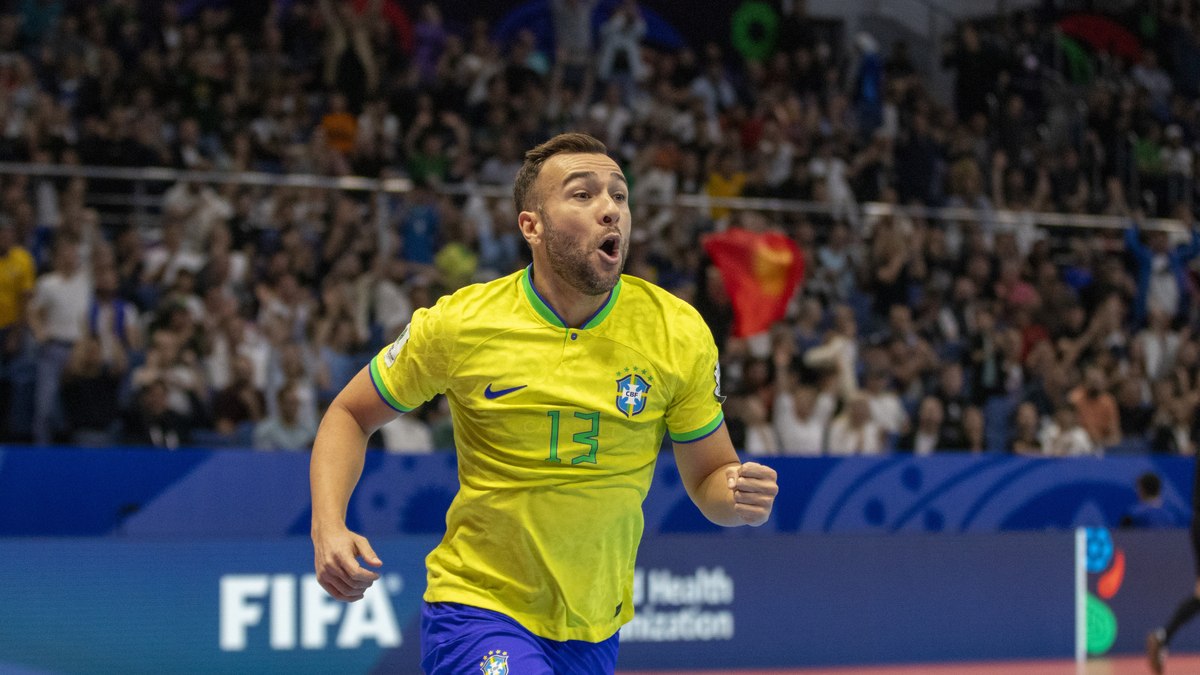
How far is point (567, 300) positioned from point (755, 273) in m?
9.50

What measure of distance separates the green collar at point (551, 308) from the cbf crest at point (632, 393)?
0.19 meters

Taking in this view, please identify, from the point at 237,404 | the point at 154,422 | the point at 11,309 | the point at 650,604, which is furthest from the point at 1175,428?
the point at 11,309

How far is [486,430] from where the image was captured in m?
3.92

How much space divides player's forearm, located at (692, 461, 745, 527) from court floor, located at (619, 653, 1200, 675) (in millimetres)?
6104

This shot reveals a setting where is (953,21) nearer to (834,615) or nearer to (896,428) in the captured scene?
(896,428)

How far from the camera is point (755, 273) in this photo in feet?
43.8

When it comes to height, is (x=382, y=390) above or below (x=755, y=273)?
below

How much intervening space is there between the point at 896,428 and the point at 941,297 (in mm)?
2443

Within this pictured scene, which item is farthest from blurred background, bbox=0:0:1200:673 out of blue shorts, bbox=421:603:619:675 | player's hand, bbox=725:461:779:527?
player's hand, bbox=725:461:779:527

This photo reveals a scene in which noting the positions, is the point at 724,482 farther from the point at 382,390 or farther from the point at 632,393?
the point at 382,390

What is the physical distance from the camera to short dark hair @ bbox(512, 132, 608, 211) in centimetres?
400

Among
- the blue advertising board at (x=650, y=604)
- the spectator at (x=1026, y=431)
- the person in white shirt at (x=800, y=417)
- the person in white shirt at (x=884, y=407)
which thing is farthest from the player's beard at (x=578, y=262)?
the spectator at (x=1026, y=431)

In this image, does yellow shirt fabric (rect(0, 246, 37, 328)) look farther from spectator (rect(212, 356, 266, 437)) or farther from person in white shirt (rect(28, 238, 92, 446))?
spectator (rect(212, 356, 266, 437))

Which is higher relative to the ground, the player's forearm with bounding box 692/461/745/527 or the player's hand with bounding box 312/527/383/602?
the player's forearm with bounding box 692/461/745/527
